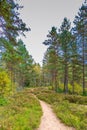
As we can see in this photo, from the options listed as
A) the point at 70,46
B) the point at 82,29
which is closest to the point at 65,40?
the point at 70,46

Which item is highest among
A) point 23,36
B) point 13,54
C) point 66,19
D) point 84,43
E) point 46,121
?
point 66,19

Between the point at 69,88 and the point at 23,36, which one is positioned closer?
the point at 23,36

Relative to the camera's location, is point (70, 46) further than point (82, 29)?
Yes

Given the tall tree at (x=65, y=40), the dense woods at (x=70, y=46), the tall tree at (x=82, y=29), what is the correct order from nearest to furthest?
1. the tall tree at (x=82, y=29)
2. the dense woods at (x=70, y=46)
3. the tall tree at (x=65, y=40)

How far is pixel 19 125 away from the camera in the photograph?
35.1ft

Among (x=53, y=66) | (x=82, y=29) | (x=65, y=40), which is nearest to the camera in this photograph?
(x=82, y=29)

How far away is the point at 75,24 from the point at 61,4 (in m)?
11.9

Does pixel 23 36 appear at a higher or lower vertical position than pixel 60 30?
lower

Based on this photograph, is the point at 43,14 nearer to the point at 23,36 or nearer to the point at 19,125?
the point at 23,36

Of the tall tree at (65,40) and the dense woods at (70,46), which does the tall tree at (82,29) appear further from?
the tall tree at (65,40)

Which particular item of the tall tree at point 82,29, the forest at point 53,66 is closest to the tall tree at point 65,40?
the forest at point 53,66

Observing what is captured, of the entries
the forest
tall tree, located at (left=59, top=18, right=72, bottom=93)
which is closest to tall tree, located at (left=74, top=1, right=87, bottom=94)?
the forest

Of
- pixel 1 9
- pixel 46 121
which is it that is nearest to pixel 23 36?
pixel 1 9

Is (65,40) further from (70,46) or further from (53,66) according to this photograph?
(53,66)
